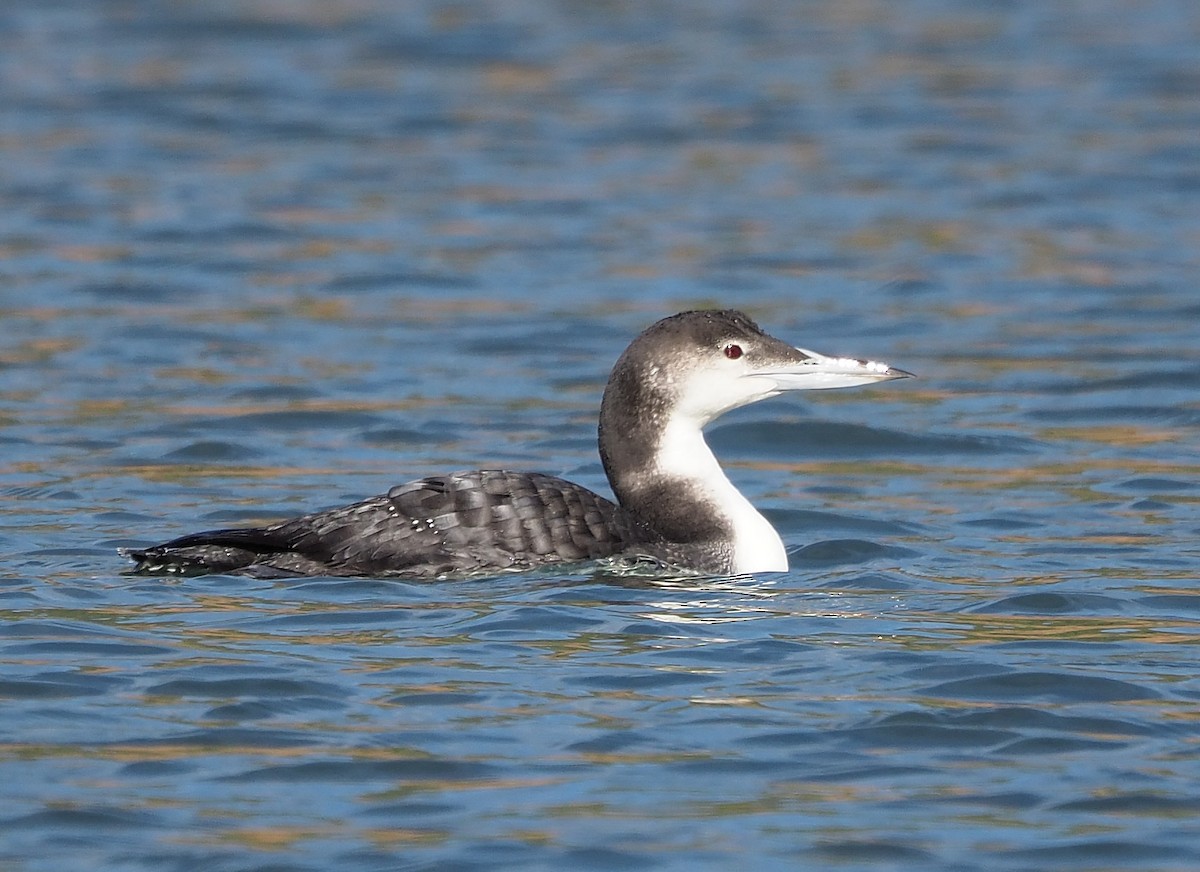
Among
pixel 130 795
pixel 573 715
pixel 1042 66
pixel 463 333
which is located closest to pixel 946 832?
pixel 573 715

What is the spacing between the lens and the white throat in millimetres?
7402

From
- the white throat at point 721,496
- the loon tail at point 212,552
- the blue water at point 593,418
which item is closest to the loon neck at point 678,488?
the white throat at point 721,496

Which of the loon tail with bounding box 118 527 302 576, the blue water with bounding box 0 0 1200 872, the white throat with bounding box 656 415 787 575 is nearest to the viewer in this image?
the blue water with bounding box 0 0 1200 872

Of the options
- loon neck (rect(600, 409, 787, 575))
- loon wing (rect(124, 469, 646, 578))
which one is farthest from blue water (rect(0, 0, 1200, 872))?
loon neck (rect(600, 409, 787, 575))

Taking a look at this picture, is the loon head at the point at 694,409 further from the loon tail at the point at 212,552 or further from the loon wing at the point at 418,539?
the loon tail at the point at 212,552

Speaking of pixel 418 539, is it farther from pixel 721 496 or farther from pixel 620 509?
pixel 721 496

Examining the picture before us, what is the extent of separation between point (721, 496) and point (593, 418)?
118 inches

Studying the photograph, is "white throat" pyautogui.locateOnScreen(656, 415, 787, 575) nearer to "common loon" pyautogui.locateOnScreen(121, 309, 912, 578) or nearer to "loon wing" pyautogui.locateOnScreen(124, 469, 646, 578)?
"common loon" pyautogui.locateOnScreen(121, 309, 912, 578)

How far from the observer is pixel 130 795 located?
5.26 meters

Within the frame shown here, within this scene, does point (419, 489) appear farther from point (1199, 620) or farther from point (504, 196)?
point (504, 196)

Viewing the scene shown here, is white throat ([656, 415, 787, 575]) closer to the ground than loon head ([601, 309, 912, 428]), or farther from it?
closer to the ground

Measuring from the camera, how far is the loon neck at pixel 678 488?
7449 mm

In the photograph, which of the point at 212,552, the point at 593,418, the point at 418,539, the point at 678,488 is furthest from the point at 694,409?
the point at 593,418

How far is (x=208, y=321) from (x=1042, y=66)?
9666 mm
